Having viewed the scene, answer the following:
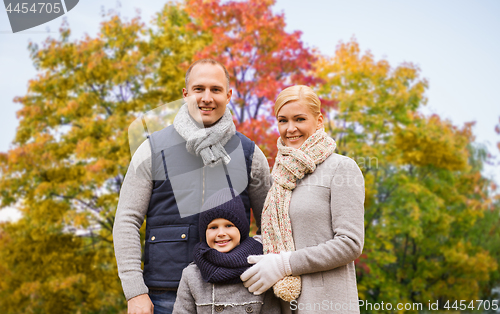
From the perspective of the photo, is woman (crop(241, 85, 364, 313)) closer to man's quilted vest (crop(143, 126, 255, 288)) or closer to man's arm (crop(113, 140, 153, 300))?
man's quilted vest (crop(143, 126, 255, 288))

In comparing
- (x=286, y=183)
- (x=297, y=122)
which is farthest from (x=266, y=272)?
(x=297, y=122)

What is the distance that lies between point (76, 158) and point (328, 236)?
24.5ft

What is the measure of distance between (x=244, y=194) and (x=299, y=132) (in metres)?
0.57

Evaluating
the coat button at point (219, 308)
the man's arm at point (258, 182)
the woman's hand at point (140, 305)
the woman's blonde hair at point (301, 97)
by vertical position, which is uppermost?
the woman's blonde hair at point (301, 97)

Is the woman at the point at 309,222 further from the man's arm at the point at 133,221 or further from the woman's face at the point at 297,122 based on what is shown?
the man's arm at the point at 133,221

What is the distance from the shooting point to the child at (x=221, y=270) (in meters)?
2.04

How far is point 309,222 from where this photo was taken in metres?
2.02

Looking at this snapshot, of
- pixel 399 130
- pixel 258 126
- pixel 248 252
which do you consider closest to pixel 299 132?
pixel 248 252

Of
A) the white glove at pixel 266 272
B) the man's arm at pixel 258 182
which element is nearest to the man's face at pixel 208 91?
the man's arm at pixel 258 182

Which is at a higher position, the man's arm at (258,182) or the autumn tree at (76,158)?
the autumn tree at (76,158)

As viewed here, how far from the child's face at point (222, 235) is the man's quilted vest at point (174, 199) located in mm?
179

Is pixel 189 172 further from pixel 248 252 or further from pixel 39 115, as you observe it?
pixel 39 115

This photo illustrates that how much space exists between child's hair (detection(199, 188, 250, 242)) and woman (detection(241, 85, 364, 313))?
0.43 ft

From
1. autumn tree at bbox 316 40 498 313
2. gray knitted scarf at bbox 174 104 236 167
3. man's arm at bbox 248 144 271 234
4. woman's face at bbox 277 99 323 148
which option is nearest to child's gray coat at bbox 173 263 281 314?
man's arm at bbox 248 144 271 234
